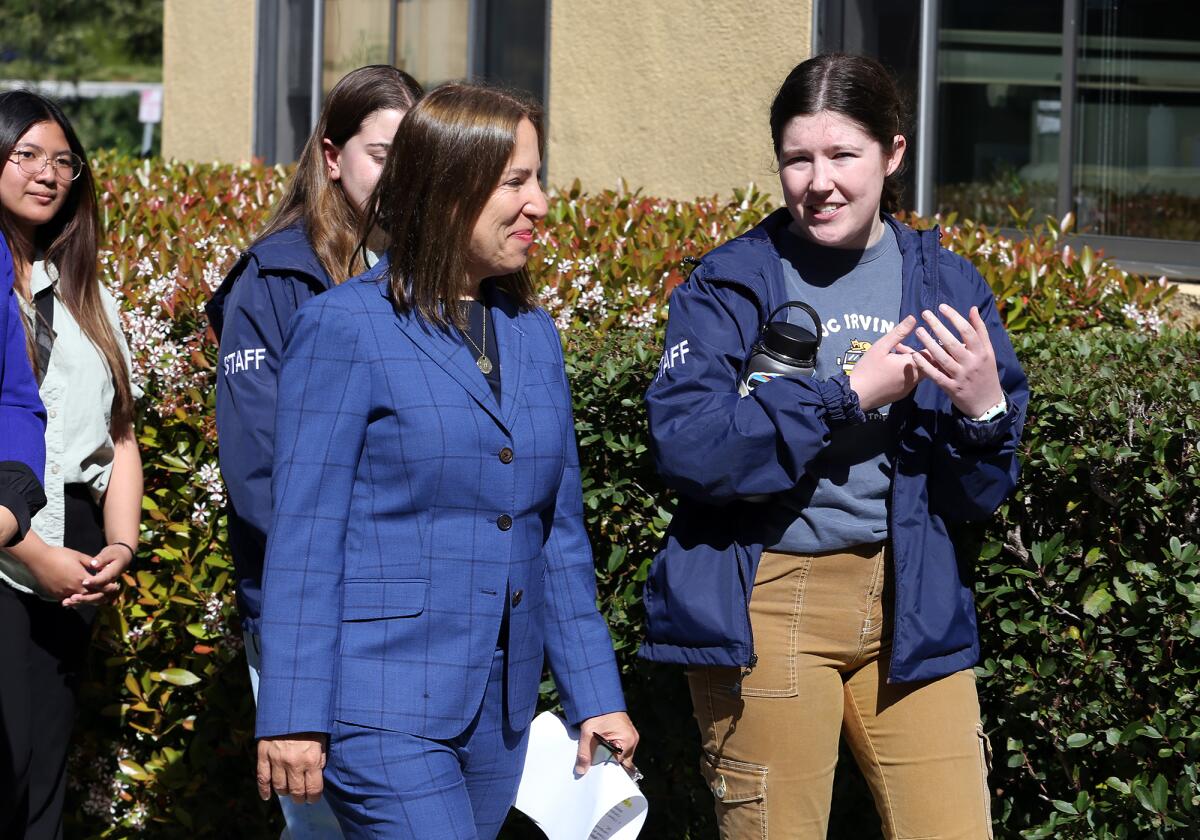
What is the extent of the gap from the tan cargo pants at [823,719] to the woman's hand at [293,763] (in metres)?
0.82

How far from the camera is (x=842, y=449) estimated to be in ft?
9.65

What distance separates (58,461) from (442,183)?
5.23 feet

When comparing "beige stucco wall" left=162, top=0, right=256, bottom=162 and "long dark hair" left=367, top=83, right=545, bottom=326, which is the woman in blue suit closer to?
"long dark hair" left=367, top=83, right=545, bottom=326

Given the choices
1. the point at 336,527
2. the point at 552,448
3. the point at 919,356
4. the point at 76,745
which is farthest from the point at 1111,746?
the point at 76,745

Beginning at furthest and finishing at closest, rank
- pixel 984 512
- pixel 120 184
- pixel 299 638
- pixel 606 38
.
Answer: pixel 606 38 → pixel 120 184 → pixel 984 512 → pixel 299 638

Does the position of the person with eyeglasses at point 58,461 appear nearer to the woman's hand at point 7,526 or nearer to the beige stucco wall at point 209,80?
the woman's hand at point 7,526

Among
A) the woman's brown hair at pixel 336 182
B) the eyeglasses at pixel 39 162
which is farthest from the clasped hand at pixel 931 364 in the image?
the eyeglasses at pixel 39 162

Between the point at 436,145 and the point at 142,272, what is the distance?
2.44 meters

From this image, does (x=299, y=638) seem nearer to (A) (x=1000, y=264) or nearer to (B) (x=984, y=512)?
(B) (x=984, y=512)

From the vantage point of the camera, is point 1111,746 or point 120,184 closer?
point 1111,746

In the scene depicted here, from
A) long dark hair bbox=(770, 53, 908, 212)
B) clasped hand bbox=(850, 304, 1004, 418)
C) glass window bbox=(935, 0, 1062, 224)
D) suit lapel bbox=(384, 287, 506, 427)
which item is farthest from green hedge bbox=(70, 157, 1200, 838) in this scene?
glass window bbox=(935, 0, 1062, 224)

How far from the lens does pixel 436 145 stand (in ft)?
8.70

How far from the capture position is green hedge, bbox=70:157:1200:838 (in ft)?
10.4

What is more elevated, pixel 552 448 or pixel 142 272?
pixel 142 272
